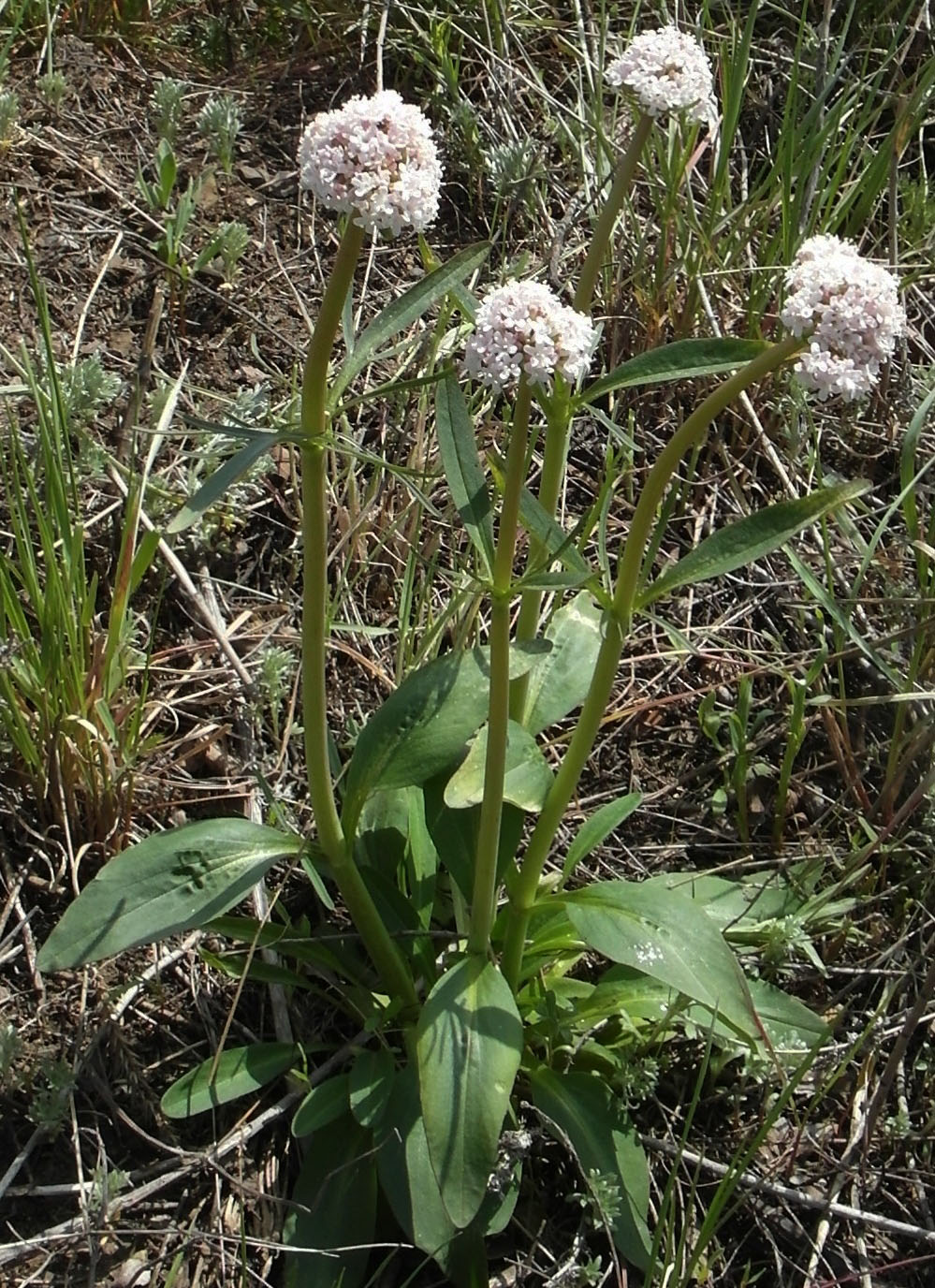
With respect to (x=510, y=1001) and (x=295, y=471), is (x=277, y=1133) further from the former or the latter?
(x=295, y=471)

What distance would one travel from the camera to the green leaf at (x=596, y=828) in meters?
2.20

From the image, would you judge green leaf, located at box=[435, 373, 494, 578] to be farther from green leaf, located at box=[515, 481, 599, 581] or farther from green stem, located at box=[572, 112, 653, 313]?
green stem, located at box=[572, 112, 653, 313]

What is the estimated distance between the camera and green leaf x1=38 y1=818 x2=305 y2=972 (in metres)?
1.92

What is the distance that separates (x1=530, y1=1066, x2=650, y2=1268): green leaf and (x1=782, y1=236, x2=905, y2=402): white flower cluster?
4.09 ft

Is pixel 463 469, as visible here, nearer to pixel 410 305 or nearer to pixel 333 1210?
pixel 410 305

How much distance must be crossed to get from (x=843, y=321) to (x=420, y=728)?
927mm

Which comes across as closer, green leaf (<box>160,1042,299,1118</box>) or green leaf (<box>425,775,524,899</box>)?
green leaf (<box>160,1042,299,1118</box>)

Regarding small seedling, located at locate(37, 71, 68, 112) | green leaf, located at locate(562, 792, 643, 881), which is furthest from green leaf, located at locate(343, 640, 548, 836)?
small seedling, located at locate(37, 71, 68, 112)

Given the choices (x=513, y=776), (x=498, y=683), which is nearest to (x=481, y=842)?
(x=513, y=776)

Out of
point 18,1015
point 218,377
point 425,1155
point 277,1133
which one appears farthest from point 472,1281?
point 218,377

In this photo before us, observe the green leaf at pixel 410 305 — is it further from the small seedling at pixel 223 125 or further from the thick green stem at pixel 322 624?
the small seedling at pixel 223 125

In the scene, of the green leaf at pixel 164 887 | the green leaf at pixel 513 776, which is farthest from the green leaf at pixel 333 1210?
the green leaf at pixel 513 776

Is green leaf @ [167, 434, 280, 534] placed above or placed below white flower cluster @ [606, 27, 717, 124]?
below

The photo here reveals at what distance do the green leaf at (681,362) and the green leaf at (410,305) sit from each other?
0.75ft
